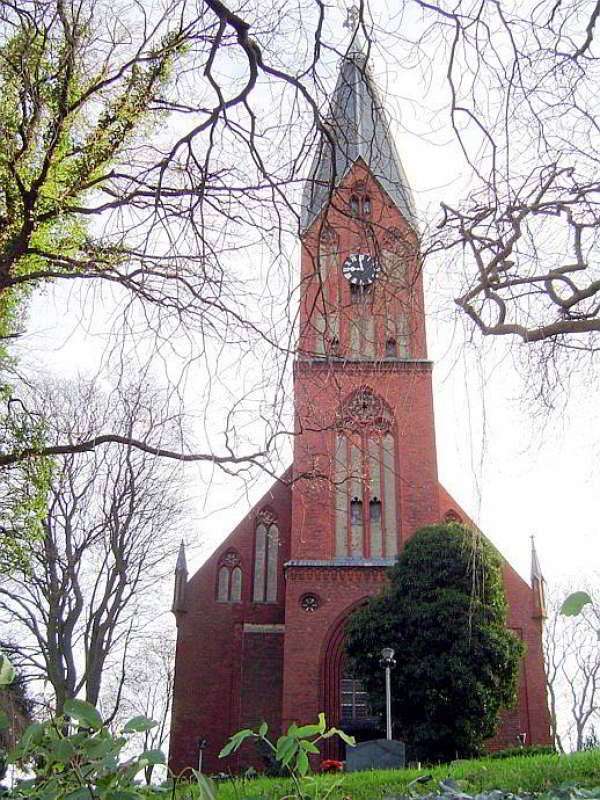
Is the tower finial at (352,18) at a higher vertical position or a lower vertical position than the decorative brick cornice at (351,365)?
higher

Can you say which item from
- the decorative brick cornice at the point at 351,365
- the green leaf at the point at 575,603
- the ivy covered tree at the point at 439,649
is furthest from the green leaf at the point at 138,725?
the ivy covered tree at the point at 439,649

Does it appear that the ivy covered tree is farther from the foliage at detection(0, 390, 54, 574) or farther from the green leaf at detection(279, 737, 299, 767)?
the green leaf at detection(279, 737, 299, 767)

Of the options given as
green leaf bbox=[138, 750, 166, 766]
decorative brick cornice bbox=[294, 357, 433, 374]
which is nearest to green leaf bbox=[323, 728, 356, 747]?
green leaf bbox=[138, 750, 166, 766]

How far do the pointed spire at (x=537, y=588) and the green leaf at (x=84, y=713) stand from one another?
70.3 ft

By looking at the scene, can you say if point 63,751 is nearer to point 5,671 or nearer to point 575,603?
point 5,671

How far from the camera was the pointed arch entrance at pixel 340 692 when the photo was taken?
765 inches

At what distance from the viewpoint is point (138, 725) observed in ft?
5.34

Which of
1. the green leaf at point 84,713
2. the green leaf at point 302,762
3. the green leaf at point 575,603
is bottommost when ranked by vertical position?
the green leaf at point 302,762

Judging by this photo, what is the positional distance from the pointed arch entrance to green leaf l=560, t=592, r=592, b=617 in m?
18.8

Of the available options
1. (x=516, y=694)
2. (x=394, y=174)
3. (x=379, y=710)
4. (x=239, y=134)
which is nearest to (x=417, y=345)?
(x=394, y=174)

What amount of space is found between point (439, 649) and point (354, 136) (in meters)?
15.4

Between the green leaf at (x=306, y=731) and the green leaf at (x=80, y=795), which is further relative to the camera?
the green leaf at (x=306, y=731)

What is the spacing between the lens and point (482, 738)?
57.0ft

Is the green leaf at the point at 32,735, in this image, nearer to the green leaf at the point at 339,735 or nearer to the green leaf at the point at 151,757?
the green leaf at the point at 151,757
